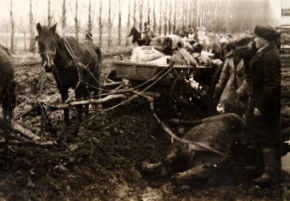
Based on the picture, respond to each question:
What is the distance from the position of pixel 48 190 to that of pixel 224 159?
5.64 ft

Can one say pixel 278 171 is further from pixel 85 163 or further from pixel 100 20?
pixel 100 20

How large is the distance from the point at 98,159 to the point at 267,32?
1.98 metres

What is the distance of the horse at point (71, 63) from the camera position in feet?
10.1

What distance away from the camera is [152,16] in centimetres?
307

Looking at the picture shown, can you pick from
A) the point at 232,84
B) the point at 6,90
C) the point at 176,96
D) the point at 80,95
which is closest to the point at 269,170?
the point at 232,84

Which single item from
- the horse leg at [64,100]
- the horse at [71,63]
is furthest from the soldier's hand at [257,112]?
the horse leg at [64,100]

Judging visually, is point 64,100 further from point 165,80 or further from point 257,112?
point 257,112

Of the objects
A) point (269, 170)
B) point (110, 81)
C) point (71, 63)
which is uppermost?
point (71, 63)

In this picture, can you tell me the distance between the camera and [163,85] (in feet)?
9.72

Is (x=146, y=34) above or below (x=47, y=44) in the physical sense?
above

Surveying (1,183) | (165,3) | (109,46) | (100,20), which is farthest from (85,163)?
(165,3)

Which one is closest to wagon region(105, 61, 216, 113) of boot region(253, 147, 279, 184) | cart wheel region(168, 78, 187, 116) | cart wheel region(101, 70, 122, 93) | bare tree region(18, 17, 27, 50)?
cart wheel region(168, 78, 187, 116)

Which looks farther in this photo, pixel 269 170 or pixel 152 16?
pixel 152 16

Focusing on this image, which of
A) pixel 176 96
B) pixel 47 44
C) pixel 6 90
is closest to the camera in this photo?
pixel 176 96
